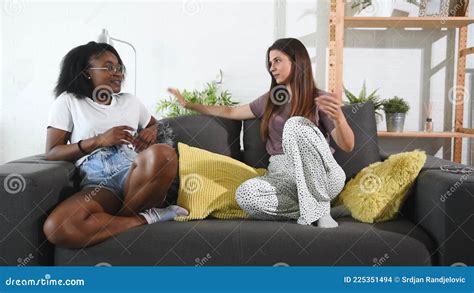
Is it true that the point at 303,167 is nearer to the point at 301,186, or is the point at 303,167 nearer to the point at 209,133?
the point at 301,186

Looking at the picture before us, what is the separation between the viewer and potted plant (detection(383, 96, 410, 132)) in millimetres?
3168

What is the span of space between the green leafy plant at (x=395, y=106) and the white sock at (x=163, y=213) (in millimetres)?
1647

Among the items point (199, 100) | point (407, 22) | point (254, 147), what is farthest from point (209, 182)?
point (407, 22)

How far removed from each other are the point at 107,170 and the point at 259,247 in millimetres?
658

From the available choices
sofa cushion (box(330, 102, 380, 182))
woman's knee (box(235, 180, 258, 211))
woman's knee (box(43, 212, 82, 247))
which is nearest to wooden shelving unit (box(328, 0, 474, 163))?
sofa cushion (box(330, 102, 380, 182))

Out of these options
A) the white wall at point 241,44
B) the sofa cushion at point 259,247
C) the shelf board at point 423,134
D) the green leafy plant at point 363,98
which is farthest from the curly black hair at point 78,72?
the shelf board at point 423,134

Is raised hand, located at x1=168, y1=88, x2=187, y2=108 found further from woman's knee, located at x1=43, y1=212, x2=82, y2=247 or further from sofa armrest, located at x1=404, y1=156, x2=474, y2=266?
sofa armrest, located at x1=404, y1=156, x2=474, y2=266

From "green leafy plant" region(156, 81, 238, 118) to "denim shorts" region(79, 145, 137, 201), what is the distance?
1.05 meters

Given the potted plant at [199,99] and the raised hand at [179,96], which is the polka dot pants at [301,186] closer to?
the raised hand at [179,96]

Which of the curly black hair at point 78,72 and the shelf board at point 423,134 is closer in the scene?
the curly black hair at point 78,72

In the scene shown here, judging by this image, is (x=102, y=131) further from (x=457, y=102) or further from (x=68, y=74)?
(x=457, y=102)

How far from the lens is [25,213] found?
1778 millimetres

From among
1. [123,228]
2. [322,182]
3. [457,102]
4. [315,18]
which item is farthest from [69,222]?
[457,102]

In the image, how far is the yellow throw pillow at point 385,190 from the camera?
1.94 meters
